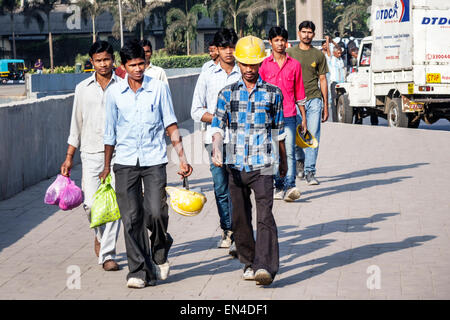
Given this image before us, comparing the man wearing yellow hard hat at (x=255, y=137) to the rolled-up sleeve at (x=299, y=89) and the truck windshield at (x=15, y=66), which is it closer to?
the rolled-up sleeve at (x=299, y=89)

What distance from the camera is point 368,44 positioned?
22969 millimetres

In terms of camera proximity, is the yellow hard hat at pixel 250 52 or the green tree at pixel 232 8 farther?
the green tree at pixel 232 8

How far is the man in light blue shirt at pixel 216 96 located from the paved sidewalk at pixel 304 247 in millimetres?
287

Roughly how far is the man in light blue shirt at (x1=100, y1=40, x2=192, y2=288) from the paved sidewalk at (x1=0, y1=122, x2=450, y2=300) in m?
0.34

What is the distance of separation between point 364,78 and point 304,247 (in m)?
15.1

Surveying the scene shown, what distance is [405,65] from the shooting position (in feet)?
68.8

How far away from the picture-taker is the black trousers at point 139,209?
662 centimetres

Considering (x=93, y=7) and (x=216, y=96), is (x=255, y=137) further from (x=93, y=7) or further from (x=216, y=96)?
(x=93, y=7)

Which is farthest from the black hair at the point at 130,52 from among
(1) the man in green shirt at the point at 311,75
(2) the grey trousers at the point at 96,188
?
(1) the man in green shirt at the point at 311,75

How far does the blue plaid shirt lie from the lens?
6.61 metres

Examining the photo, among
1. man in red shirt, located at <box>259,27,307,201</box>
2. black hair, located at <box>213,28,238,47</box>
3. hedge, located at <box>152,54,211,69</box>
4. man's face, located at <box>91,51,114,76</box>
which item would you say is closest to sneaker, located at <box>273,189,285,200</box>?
man in red shirt, located at <box>259,27,307,201</box>

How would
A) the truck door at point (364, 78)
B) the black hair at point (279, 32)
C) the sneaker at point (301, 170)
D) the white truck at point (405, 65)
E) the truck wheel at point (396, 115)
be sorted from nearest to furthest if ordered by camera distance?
the black hair at point (279, 32), the sneaker at point (301, 170), the white truck at point (405, 65), the truck wheel at point (396, 115), the truck door at point (364, 78)

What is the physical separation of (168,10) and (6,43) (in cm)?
1998
